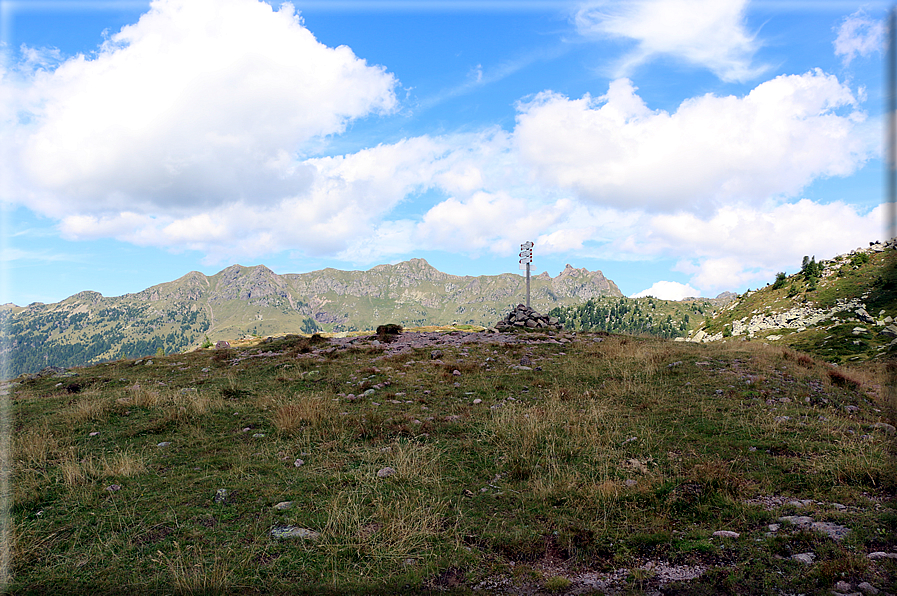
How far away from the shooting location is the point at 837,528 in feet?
16.6

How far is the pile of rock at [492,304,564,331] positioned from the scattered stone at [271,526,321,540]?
2611 centimetres

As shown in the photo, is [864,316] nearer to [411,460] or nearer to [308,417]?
[411,460]

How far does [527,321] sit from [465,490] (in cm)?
2644

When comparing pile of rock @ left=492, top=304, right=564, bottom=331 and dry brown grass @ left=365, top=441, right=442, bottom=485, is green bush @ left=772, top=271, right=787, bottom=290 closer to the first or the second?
pile of rock @ left=492, top=304, right=564, bottom=331

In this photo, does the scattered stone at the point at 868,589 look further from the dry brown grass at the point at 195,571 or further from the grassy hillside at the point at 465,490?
the dry brown grass at the point at 195,571

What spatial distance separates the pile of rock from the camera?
3209 cm

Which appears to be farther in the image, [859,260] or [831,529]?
[859,260]

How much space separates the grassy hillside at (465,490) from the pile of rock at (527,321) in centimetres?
1832

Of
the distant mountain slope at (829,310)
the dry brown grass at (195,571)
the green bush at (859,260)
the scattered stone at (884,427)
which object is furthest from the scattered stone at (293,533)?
the green bush at (859,260)

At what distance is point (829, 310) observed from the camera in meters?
29.1

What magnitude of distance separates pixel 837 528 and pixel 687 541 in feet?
5.78

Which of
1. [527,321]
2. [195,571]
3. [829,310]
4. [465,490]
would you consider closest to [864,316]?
[829,310]

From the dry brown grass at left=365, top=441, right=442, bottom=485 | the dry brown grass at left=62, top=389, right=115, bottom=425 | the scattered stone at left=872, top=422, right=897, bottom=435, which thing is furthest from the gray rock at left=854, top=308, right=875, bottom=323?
the dry brown grass at left=62, top=389, right=115, bottom=425

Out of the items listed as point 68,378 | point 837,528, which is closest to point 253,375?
point 68,378
